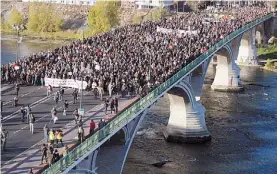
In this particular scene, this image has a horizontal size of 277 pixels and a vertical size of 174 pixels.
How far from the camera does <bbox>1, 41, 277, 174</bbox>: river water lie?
5897cm

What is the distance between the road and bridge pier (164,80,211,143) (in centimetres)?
2085

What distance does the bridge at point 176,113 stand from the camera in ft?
118

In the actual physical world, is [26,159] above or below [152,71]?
below

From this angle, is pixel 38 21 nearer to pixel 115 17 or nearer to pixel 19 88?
pixel 115 17

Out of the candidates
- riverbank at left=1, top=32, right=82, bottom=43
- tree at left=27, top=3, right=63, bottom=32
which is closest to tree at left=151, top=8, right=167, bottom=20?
riverbank at left=1, top=32, right=82, bottom=43

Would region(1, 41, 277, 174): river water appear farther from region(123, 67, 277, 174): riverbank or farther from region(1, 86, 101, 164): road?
region(1, 86, 101, 164): road

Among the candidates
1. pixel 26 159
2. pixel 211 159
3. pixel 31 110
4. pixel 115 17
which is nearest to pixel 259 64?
pixel 115 17

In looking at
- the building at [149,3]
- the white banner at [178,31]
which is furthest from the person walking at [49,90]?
the building at [149,3]

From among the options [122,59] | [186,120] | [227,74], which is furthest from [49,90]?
[227,74]

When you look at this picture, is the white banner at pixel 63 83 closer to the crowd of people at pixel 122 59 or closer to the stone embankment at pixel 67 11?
the crowd of people at pixel 122 59

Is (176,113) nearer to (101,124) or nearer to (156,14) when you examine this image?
(101,124)

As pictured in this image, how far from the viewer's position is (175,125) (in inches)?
2761

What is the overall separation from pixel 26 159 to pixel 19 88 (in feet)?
56.7

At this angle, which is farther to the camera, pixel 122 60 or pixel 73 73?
pixel 122 60
